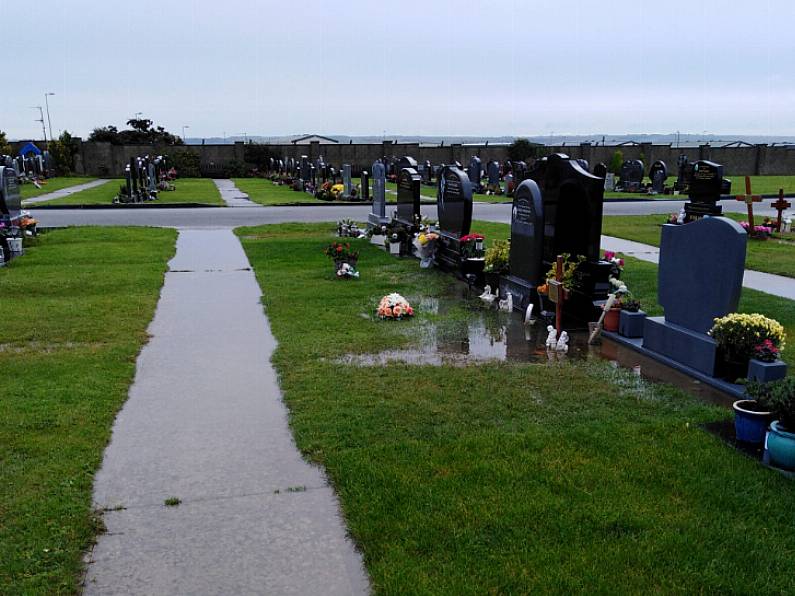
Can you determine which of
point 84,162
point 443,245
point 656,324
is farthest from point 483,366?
point 84,162

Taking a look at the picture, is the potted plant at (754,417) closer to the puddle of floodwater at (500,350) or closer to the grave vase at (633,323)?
the puddle of floodwater at (500,350)

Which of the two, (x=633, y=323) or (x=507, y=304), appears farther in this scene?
(x=507, y=304)

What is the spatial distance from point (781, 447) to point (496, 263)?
735 cm

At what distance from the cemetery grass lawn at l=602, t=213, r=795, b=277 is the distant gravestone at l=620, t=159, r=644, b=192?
42.5 ft

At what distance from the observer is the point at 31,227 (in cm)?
1912

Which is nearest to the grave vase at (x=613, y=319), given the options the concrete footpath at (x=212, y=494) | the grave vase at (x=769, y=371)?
the grave vase at (x=769, y=371)

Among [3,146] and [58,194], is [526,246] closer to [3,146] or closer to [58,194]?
[58,194]

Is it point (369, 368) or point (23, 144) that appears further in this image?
point (23, 144)

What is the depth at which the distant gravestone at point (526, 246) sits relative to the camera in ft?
35.8

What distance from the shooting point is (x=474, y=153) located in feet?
193

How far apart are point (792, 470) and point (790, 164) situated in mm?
64581

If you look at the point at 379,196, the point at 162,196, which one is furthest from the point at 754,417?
the point at 162,196

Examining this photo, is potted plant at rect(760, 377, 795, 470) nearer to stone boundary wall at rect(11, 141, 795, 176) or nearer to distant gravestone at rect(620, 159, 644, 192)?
distant gravestone at rect(620, 159, 644, 192)

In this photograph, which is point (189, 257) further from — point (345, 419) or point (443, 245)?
point (345, 419)
